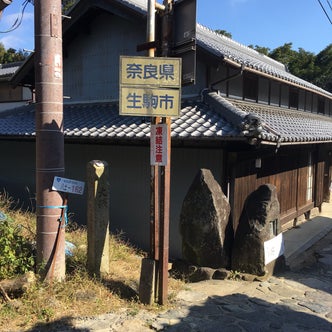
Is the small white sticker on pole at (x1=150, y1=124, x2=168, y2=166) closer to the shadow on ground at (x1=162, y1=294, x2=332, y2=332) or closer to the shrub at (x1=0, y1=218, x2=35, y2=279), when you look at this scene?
the shadow on ground at (x1=162, y1=294, x2=332, y2=332)

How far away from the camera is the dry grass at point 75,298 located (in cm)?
466

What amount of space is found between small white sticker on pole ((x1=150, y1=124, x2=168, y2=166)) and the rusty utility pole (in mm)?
1424

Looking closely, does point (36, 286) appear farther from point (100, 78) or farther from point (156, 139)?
point (100, 78)

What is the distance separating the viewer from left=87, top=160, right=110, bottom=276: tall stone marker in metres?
5.75

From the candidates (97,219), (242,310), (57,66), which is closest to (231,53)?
(57,66)

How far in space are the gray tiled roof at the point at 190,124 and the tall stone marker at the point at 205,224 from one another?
1025 millimetres

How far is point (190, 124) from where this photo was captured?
806 centimetres

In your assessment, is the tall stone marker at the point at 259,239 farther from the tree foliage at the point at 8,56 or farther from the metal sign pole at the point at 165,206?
the tree foliage at the point at 8,56

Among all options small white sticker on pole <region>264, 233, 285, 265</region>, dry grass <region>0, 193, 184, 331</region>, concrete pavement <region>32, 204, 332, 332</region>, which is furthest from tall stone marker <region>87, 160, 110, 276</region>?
small white sticker on pole <region>264, 233, 285, 265</region>

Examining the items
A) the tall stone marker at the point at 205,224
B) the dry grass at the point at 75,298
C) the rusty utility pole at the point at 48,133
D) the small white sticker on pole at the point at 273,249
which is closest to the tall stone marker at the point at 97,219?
the dry grass at the point at 75,298

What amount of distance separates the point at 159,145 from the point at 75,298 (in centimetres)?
239

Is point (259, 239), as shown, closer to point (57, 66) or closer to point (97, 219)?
point (97, 219)

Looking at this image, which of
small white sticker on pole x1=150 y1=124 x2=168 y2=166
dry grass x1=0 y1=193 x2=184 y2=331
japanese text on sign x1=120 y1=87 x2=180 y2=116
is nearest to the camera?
dry grass x1=0 y1=193 x2=184 y2=331

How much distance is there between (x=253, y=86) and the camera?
38.0 feet
